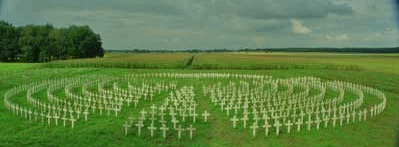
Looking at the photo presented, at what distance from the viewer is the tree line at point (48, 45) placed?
172ft

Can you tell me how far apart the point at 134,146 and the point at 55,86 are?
24.6 metres

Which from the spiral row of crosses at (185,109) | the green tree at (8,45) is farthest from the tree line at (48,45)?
the spiral row of crosses at (185,109)

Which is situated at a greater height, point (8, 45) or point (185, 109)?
point (8, 45)

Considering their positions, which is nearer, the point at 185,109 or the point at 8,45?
the point at 185,109

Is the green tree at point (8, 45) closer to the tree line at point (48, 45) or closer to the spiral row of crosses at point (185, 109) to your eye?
the tree line at point (48, 45)

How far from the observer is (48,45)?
208 ft

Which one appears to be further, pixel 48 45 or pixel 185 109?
pixel 48 45

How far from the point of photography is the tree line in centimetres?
5247

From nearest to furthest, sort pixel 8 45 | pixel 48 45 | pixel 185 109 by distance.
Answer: pixel 185 109
pixel 8 45
pixel 48 45

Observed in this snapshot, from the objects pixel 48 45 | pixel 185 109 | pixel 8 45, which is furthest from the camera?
pixel 48 45

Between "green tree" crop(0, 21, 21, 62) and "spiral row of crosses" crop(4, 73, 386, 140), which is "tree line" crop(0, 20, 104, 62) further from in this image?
"spiral row of crosses" crop(4, 73, 386, 140)

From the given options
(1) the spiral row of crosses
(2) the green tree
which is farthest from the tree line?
(1) the spiral row of crosses

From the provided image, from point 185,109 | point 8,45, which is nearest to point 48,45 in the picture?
point 8,45

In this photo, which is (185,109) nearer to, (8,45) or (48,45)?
(48,45)
